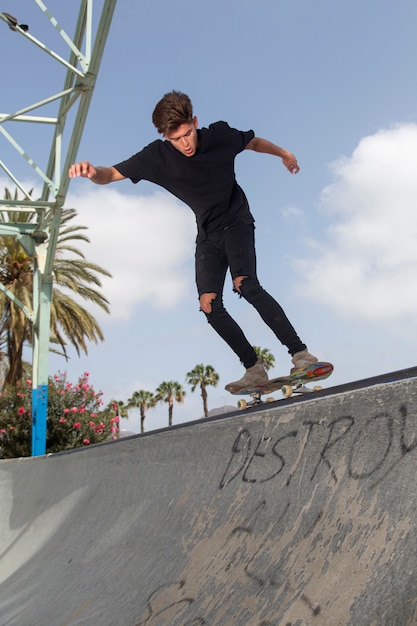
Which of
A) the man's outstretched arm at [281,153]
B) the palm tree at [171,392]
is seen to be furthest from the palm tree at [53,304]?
the palm tree at [171,392]

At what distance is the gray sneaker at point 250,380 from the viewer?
3.82m

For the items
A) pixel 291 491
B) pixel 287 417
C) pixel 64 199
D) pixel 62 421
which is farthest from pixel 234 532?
pixel 62 421

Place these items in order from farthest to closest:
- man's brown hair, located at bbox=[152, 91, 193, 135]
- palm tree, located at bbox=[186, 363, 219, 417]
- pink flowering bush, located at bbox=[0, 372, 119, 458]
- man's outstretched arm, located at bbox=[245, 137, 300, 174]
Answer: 1. palm tree, located at bbox=[186, 363, 219, 417]
2. pink flowering bush, located at bbox=[0, 372, 119, 458]
3. man's outstretched arm, located at bbox=[245, 137, 300, 174]
4. man's brown hair, located at bbox=[152, 91, 193, 135]

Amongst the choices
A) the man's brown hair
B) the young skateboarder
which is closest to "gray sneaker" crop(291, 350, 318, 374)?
the young skateboarder

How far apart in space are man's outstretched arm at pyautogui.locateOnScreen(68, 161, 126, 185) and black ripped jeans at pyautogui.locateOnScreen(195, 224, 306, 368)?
0.70 m

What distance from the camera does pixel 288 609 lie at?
161 centimetres

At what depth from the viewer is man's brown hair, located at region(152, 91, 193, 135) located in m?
3.49

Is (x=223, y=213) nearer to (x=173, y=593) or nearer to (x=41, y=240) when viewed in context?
(x=173, y=593)

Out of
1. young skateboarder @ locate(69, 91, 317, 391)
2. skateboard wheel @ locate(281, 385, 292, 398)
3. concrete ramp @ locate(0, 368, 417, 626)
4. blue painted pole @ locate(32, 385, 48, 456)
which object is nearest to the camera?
concrete ramp @ locate(0, 368, 417, 626)

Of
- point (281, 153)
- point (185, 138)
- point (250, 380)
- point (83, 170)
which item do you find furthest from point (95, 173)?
point (250, 380)

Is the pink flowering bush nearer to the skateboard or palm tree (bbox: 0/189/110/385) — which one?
palm tree (bbox: 0/189/110/385)

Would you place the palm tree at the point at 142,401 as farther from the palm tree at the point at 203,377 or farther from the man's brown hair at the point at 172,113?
the man's brown hair at the point at 172,113

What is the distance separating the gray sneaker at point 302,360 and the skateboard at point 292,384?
0.03m

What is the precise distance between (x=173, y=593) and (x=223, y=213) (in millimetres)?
2299
